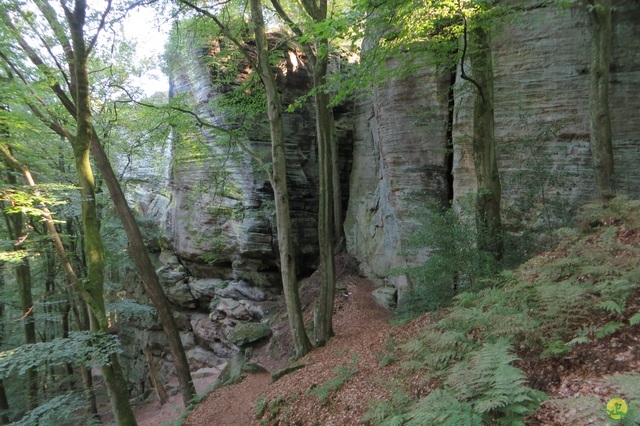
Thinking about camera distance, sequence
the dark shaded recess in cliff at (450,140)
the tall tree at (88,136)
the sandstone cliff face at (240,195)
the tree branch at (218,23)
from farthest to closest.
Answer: the sandstone cliff face at (240,195)
the dark shaded recess in cliff at (450,140)
the tree branch at (218,23)
the tall tree at (88,136)

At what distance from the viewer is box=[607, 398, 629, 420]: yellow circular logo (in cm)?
188

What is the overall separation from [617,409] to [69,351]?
787 centimetres

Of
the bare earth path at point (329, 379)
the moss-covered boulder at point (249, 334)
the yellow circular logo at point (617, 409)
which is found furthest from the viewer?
the moss-covered boulder at point (249, 334)

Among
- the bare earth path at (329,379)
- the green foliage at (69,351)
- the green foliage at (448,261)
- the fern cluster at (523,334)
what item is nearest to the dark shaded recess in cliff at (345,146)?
the bare earth path at (329,379)

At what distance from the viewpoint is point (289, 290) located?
816cm

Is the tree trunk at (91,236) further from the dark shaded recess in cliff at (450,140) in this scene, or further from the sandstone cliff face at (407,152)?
the dark shaded recess in cliff at (450,140)

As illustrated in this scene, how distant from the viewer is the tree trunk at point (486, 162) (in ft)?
22.1

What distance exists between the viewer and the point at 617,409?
192 cm

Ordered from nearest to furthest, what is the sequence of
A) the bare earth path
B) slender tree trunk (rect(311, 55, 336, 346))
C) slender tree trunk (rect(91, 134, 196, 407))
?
the bare earth path → slender tree trunk (rect(91, 134, 196, 407)) → slender tree trunk (rect(311, 55, 336, 346))

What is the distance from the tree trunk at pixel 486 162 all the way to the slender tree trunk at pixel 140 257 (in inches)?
301

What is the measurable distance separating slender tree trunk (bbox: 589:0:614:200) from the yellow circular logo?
6.05 m

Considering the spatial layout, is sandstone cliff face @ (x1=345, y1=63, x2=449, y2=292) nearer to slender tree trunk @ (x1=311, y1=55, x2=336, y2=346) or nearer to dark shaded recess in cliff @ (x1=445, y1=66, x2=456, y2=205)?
dark shaded recess in cliff @ (x1=445, y1=66, x2=456, y2=205)

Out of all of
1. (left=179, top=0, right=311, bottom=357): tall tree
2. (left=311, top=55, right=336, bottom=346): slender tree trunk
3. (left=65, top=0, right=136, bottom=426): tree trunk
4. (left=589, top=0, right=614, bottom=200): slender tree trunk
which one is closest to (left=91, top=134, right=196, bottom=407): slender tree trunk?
(left=65, top=0, right=136, bottom=426): tree trunk

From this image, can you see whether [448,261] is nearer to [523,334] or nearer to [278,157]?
[523,334]
